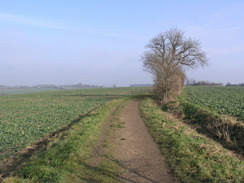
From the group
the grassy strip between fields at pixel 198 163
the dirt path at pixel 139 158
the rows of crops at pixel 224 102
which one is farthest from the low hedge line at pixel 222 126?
the dirt path at pixel 139 158

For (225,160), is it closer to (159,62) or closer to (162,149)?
(162,149)

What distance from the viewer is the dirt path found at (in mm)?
5680

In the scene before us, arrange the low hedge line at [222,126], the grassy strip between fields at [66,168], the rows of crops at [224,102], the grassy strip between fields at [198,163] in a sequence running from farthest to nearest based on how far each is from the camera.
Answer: the rows of crops at [224,102]
the low hedge line at [222,126]
the grassy strip between fields at [66,168]
the grassy strip between fields at [198,163]

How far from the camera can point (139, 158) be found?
713cm

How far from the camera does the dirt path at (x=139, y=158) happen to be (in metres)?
5.68

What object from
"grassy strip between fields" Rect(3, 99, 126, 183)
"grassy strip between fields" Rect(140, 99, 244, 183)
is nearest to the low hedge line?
"grassy strip between fields" Rect(140, 99, 244, 183)

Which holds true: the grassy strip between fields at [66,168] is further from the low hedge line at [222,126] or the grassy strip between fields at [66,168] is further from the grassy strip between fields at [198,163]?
the low hedge line at [222,126]

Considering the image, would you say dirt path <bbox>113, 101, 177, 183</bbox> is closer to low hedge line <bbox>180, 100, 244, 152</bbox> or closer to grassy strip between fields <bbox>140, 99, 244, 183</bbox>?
grassy strip between fields <bbox>140, 99, 244, 183</bbox>

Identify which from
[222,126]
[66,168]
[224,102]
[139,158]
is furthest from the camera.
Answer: [224,102]

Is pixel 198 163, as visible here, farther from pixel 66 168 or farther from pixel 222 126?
pixel 222 126

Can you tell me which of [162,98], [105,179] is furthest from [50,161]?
[162,98]

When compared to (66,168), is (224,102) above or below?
above

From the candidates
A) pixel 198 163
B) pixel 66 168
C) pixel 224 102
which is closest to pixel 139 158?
pixel 198 163

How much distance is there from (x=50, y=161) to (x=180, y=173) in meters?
4.12
